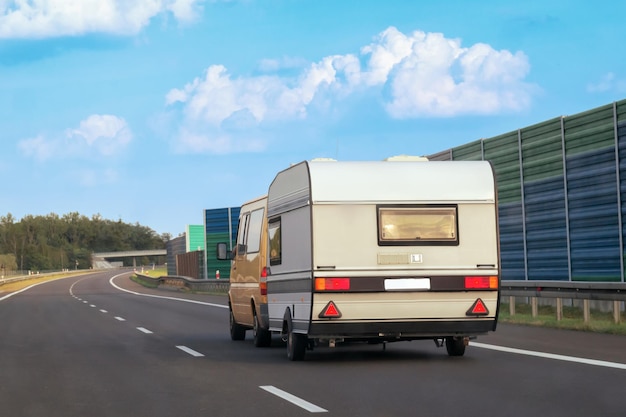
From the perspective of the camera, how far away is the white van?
1720 cm

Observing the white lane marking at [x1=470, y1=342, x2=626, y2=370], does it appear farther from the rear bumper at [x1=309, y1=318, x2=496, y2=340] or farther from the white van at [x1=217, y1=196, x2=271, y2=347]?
the white van at [x1=217, y1=196, x2=271, y2=347]

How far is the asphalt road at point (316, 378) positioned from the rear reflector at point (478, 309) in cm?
60

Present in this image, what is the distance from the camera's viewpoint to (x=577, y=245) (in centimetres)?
2508

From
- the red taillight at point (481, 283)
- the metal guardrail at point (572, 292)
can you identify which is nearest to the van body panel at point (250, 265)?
the red taillight at point (481, 283)

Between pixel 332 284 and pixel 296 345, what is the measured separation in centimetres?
133

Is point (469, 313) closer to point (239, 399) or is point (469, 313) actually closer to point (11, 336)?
point (239, 399)

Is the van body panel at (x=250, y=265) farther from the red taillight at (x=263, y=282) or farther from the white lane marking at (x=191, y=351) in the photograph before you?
the white lane marking at (x=191, y=351)

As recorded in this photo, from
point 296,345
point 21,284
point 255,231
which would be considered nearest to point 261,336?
point 255,231

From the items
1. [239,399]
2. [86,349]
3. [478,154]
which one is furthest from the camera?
[478,154]

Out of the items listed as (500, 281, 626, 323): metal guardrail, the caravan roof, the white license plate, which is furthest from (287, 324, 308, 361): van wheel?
(500, 281, 626, 323): metal guardrail

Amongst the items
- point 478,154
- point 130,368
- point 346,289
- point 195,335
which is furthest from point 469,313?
point 478,154

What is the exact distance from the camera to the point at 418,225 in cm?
1421

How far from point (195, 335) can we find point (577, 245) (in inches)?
354

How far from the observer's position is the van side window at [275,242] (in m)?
15.4
